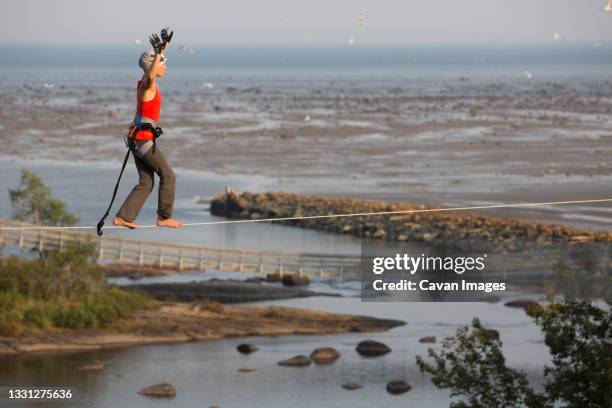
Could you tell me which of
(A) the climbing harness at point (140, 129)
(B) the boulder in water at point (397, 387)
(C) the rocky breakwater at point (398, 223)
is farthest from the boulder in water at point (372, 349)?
(A) the climbing harness at point (140, 129)

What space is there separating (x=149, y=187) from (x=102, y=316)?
87.7 ft

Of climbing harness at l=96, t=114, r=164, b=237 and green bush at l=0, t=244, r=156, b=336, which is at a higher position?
climbing harness at l=96, t=114, r=164, b=237

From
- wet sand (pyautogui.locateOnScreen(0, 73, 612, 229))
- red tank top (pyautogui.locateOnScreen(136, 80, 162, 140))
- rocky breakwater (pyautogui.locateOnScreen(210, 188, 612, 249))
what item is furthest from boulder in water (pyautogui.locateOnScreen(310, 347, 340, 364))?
red tank top (pyautogui.locateOnScreen(136, 80, 162, 140))

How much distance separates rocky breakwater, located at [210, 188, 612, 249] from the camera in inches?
1906

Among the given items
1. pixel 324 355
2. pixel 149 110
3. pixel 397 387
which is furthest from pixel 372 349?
pixel 149 110

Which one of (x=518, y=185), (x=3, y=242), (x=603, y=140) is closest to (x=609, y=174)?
(x=518, y=185)

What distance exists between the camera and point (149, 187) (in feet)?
42.2

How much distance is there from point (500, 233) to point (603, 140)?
92.1 feet

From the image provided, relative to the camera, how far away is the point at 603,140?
7538 cm

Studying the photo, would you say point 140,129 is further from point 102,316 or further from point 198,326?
point 198,326

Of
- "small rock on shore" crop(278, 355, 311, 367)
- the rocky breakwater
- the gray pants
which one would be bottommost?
"small rock on shore" crop(278, 355, 311, 367)

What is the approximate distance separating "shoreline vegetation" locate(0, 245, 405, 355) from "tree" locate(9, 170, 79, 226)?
5.31 meters

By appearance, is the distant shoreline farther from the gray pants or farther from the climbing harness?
the climbing harness

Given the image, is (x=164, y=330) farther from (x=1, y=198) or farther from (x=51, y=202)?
(x=1, y=198)
